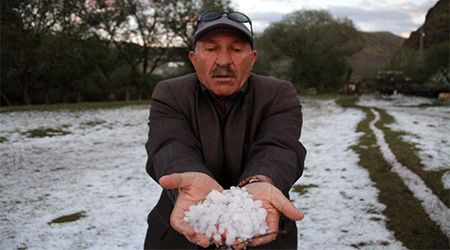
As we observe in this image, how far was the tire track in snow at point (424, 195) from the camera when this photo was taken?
13.0ft

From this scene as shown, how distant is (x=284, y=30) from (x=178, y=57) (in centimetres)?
1678

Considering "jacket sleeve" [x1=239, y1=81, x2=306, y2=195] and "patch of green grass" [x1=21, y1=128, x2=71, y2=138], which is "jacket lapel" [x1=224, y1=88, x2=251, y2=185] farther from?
"patch of green grass" [x1=21, y1=128, x2=71, y2=138]

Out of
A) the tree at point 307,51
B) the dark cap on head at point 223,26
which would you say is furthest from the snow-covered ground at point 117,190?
the tree at point 307,51

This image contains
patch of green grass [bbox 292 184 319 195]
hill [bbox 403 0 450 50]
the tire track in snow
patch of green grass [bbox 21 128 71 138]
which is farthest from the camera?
hill [bbox 403 0 450 50]

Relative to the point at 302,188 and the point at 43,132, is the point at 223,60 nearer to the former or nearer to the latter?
the point at 302,188

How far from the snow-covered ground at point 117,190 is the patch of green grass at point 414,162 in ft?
0.55

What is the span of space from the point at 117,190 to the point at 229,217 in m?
4.21

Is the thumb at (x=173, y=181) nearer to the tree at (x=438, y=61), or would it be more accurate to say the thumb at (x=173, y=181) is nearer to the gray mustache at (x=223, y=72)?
the gray mustache at (x=223, y=72)

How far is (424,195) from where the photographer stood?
4703mm

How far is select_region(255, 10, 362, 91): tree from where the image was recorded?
134 feet

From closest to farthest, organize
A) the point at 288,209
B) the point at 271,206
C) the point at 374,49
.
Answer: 1. the point at 288,209
2. the point at 271,206
3. the point at 374,49

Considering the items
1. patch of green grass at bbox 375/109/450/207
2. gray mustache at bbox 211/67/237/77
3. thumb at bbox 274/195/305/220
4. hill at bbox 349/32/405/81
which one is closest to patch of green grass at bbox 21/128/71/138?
patch of green grass at bbox 375/109/450/207

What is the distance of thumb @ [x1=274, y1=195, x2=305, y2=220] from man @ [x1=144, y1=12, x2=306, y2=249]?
20 cm

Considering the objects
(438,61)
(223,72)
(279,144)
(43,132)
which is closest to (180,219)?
(279,144)
